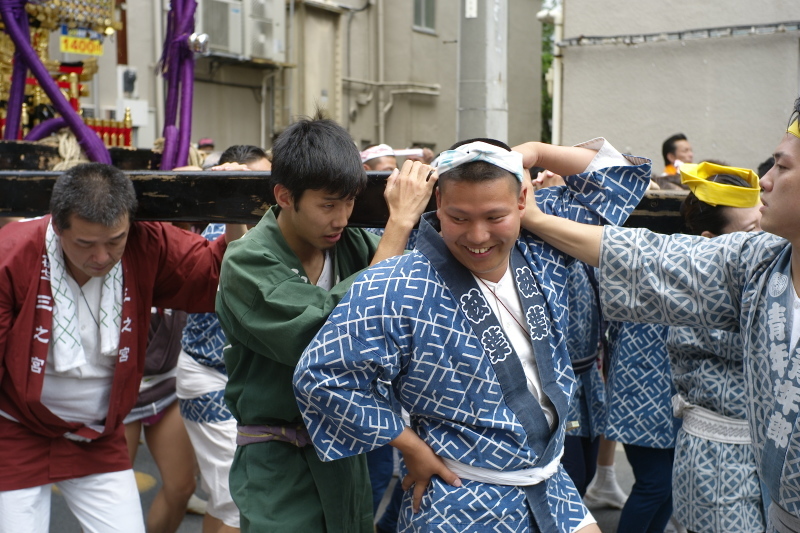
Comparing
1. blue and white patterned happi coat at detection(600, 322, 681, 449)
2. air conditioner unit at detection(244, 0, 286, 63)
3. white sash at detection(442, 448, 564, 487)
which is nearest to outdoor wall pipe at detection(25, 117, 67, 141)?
blue and white patterned happi coat at detection(600, 322, 681, 449)

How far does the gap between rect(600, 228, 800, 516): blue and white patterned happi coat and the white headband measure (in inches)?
13.3

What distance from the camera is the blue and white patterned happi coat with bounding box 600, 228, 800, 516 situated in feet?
6.88

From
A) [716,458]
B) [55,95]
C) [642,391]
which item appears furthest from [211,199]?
[55,95]

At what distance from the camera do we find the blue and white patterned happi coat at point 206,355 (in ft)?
13.2

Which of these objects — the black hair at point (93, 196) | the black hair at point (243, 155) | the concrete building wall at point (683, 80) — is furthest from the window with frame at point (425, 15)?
the black hair at point (93, 196)

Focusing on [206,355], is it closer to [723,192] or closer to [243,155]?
[243,155]

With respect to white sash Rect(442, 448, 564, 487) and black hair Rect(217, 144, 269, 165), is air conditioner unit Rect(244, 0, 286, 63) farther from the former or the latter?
white sash Rect(442, 448, 564, 487)

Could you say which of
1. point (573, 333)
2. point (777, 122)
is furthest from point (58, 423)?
point (777, 122)

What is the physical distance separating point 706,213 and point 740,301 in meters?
0.95

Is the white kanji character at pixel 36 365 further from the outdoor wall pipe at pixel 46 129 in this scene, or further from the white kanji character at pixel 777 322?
the outdoor wall pipe at pixel 46 129

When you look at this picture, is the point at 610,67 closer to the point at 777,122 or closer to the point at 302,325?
the point at 777,122

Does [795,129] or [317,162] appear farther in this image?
[317,162]

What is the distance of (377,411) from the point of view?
2277 mm

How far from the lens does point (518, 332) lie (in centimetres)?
237
